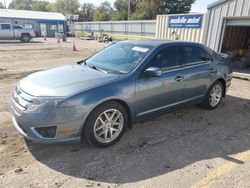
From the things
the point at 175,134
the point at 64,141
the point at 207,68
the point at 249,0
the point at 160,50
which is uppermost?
the point at 249,0

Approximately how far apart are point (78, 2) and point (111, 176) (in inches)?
3330

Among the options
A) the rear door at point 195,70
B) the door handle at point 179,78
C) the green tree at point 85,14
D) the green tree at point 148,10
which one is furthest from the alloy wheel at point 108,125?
the green tree at point 85,14

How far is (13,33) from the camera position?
25.7 m

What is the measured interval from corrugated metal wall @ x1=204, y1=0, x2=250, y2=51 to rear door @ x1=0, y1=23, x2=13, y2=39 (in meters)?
22.8

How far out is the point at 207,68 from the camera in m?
5.03

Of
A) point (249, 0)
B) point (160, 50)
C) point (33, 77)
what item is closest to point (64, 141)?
point (33, 77)

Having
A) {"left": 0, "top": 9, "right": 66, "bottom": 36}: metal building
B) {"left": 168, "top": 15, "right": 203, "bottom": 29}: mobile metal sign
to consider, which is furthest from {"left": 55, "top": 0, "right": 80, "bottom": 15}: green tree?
{"left": 168, "top": 15, "right": 203, "bottom": 29}: mobile metal sign

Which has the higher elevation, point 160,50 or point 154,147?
point 160,50

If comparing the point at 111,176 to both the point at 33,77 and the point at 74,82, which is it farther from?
the point at 33,77

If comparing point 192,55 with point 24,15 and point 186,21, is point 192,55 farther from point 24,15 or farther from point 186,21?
point 24,15

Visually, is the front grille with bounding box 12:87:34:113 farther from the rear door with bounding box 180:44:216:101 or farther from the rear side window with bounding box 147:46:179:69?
the rear door with bounding box 180:44:216:101

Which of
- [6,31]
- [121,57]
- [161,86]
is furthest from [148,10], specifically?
[161,86]

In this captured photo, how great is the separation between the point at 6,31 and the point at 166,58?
1016 inches

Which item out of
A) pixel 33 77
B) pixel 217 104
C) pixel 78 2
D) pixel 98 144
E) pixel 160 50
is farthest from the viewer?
pixel 78 2
